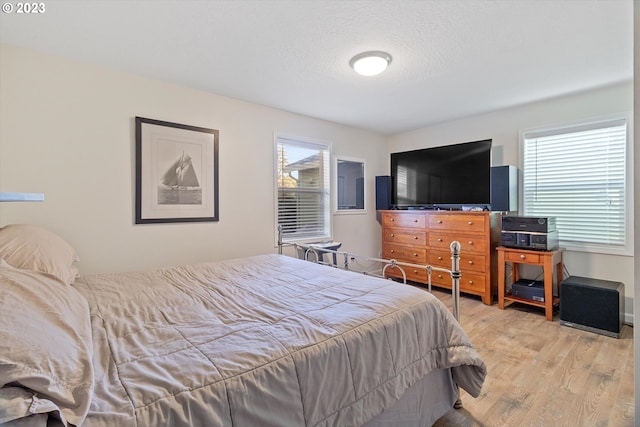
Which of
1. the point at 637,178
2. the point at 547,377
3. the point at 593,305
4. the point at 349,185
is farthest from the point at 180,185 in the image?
the point at 593,305

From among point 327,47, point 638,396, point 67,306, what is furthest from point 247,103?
point 638,396

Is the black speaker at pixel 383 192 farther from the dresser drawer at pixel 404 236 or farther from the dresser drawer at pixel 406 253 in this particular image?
the dresser drawer at pixel 406 253

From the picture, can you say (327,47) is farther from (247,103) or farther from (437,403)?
(437,403)

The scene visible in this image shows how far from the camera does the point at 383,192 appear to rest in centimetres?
456

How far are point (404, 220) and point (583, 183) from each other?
6.55ft

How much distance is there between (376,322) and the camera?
130 centimetres

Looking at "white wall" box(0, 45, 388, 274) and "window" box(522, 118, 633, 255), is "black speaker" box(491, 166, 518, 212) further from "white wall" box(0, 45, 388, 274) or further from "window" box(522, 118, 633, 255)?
"white wall" box(0, 45, 388, 274)

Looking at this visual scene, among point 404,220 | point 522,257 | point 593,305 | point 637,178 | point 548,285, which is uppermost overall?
point 637,178

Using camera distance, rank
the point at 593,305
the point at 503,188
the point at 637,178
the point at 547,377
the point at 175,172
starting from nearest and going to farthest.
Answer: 1. the point at 637,178
2. the point at 547,377
3. the point at 593,305
4. the point at 175,172
5. the point at 503,188

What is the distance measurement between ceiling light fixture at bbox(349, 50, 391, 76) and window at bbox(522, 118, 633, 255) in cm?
231

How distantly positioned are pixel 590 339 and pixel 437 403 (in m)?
2.02

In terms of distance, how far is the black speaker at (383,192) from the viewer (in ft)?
14.9

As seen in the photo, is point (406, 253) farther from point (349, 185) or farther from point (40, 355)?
point (40, 355)

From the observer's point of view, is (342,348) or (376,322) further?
(376,322)
